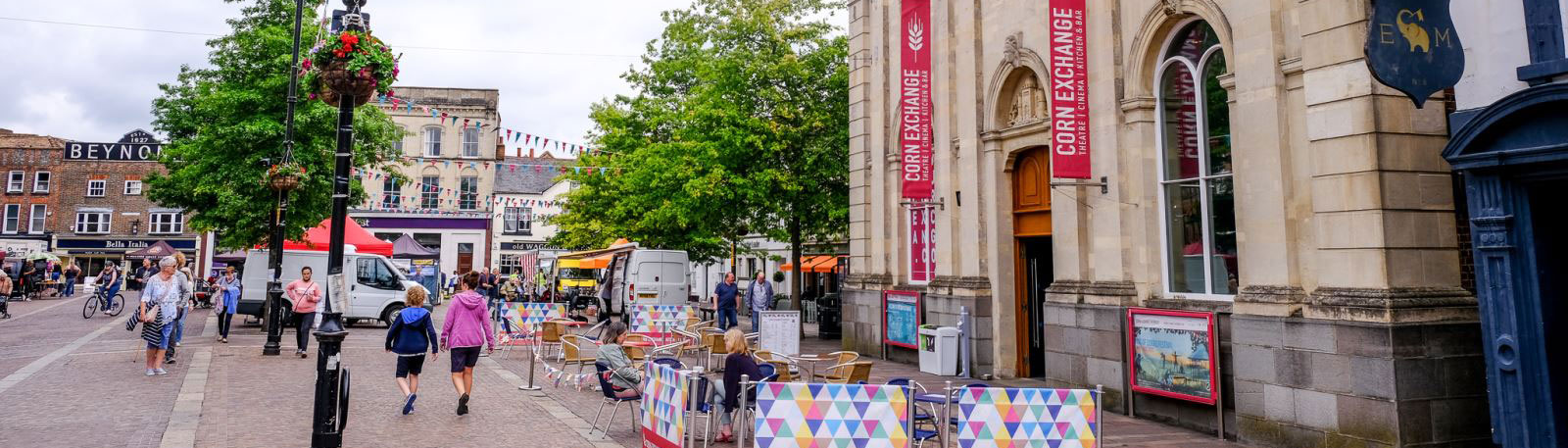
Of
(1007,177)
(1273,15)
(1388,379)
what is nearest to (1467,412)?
(1388,379)

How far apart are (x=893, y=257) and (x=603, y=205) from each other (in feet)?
58.8

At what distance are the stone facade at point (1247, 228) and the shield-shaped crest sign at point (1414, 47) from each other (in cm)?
41

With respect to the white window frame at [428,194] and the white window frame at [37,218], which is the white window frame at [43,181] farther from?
the white window frame at [428,194]

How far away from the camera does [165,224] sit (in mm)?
57125

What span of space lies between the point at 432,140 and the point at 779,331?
→ 1775 inches

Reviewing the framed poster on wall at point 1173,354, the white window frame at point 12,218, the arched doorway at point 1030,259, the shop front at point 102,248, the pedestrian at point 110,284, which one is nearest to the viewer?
the framed poster on wall at point 1173,354

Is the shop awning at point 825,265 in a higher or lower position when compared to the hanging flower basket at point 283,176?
lower

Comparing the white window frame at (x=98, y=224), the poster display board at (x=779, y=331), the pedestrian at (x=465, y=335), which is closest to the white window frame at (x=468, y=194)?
the white window frame at (x=98, y=224)

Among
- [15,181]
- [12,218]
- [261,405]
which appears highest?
[15,181]

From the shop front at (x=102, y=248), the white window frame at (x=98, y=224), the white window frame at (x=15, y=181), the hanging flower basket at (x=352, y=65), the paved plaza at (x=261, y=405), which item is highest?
the white window frame at (x=15, y=181)

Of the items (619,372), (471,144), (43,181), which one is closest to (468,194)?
(471,144)

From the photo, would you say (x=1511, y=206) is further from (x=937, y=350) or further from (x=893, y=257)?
(x=893, y=257)

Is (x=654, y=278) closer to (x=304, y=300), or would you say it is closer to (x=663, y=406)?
(x=304, y=300)

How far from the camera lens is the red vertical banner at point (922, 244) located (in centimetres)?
1598
